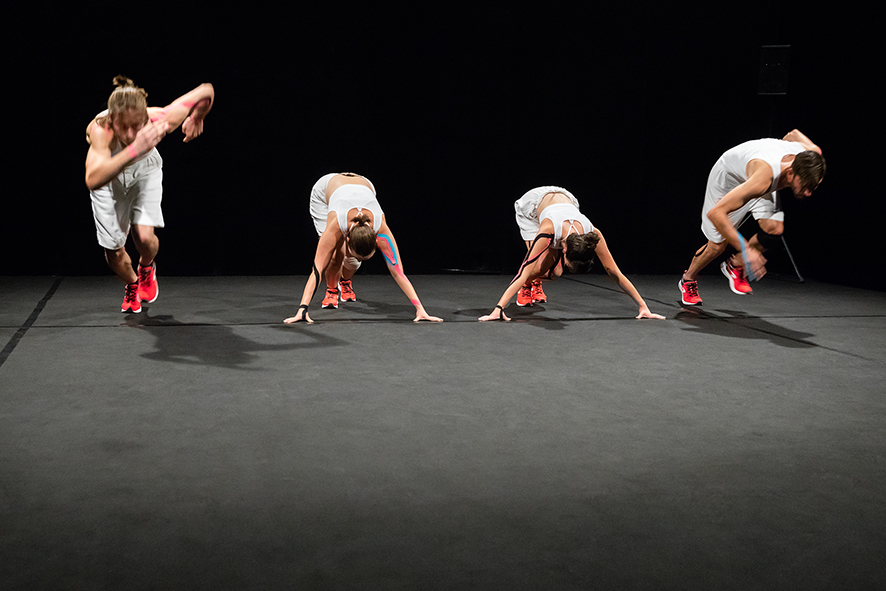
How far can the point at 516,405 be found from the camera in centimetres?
234

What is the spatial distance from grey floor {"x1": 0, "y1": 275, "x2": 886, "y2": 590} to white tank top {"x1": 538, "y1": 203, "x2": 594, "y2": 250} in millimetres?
507

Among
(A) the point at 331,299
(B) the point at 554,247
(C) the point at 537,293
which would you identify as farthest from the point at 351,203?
(C) the point at 537,293

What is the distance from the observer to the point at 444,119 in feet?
20.3

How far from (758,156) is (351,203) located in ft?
7.00

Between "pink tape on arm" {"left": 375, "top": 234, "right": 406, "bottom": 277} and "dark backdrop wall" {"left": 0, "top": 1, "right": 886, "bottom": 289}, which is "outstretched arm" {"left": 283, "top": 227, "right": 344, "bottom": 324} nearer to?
"pink tape on arm" {"left": 375, "top": 234, "right": 406, "bottom": 277}

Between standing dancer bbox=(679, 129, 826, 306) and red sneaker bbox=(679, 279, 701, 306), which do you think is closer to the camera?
standing dancer bbox=(679, 129, 826, 306)

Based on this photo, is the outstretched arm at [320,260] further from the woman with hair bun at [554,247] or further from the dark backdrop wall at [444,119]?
the dark backdrop wall at [444,119]

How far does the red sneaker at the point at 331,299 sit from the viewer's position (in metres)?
4.31

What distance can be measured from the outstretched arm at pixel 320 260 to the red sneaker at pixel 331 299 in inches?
21.9

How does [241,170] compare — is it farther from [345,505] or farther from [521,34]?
[345,505]

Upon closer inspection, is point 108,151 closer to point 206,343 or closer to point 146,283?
point 206,343

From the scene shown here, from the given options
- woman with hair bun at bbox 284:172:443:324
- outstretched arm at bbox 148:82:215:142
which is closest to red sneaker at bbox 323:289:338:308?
woman with hair bun at bbox 284:172:443:324

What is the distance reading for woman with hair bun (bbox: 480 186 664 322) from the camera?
356 centimetres

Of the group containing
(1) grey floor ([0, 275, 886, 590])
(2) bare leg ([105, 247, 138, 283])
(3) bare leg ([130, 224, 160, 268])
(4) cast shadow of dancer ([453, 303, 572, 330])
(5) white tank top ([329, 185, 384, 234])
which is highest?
(5) white tank top ([329, 185, 384, 234])
